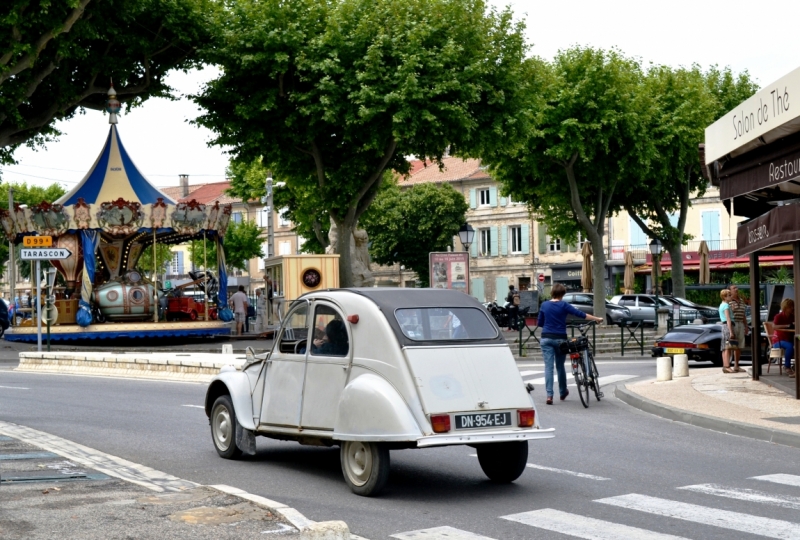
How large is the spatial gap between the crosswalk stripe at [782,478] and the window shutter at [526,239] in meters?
67.5

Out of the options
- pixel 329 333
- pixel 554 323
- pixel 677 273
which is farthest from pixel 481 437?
pixel 677 273

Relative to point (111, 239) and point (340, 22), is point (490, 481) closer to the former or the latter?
point (340, 22)

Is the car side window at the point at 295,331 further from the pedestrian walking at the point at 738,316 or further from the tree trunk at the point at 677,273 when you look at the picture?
the tree trunk at the point at 677,273

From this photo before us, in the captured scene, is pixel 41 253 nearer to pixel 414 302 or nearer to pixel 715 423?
pixel 715 423

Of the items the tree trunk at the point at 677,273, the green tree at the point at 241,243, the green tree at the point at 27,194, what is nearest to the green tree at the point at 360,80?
the tree trunk at the point at 677,273

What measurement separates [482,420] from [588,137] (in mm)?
32836

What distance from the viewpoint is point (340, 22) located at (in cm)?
3356

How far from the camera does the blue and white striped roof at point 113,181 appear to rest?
39.2 m

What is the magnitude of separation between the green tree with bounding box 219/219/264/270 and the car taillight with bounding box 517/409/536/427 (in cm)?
7565

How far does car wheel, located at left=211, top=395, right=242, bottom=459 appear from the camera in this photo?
11.3 m

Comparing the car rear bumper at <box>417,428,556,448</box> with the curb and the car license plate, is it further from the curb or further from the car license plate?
the curb

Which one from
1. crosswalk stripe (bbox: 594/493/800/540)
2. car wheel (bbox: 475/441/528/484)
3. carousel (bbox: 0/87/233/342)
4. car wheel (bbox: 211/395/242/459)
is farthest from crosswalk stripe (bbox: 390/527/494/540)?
carousel (bbox: 0/87/233/342)

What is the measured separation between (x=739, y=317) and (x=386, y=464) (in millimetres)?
14587

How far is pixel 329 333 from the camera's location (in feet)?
33.1
